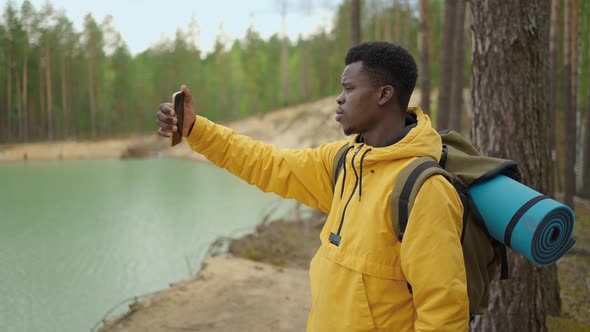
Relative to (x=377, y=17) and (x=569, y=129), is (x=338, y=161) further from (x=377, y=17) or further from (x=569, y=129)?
(x=377, y=17)

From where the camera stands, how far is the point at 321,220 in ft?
30.7

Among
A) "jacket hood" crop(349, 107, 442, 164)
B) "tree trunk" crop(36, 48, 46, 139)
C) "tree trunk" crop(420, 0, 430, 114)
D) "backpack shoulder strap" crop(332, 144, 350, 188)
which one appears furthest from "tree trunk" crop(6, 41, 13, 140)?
"jacket hood" crop(349, 107, 442, 164)

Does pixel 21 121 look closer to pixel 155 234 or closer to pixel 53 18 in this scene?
pixel 53 18

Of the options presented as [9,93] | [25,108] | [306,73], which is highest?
[306,73]

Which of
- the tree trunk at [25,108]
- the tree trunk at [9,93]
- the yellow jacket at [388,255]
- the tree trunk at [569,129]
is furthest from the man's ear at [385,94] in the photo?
the tree trunk at [25,108]

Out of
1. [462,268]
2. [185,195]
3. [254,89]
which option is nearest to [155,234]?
[185,195]

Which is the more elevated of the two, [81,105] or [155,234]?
[81,105]

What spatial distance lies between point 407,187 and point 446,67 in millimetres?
6582

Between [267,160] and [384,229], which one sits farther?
[267,160]

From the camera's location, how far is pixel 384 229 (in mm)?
1628

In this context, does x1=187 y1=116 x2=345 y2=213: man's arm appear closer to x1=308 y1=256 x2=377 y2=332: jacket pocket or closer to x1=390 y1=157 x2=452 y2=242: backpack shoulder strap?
x1=308 y1=256 x2=377 y2=332: jacket pocket

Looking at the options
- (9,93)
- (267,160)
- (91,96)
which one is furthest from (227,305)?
(91,96)

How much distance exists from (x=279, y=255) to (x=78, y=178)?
1238 cm

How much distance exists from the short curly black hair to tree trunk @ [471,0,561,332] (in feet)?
4.47
